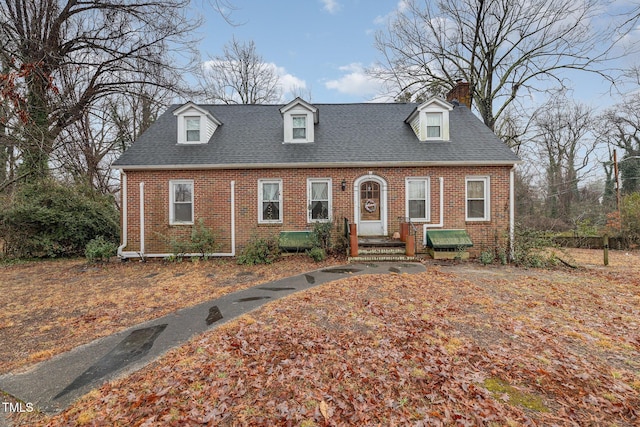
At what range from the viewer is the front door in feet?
34.2

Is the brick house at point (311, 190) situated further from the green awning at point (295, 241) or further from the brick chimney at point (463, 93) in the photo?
the brick chimney at point (463, 93)

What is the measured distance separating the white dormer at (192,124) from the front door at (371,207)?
6.33 m

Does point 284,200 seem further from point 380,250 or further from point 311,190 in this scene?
point 380,250

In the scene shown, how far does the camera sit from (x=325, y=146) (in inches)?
428

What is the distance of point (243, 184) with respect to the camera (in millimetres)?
10297

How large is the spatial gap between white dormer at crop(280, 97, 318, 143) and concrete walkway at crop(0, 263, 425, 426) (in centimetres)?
682

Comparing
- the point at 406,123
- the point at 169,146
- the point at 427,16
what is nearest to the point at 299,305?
the point at 169,146

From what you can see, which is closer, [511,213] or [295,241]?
[295,241]

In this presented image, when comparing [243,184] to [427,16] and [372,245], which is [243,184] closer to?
[372,245]

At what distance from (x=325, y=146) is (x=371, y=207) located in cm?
295

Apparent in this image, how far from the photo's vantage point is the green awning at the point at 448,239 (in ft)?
31.7

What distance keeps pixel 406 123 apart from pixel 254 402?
38.3 feet

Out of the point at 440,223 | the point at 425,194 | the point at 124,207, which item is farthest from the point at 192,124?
the point at 440,223

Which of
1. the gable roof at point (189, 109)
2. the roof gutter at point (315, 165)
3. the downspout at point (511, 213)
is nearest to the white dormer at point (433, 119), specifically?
the roof gutter at point (315, 165)
